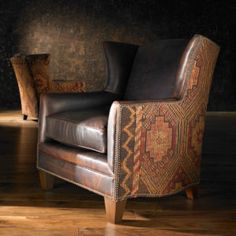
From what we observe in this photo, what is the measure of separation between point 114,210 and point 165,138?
431 millimetres

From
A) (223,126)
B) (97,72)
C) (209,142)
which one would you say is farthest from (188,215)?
(97,72)

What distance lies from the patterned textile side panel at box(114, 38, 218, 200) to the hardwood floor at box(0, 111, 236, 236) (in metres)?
Result: 0.14

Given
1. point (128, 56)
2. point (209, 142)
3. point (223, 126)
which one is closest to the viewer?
point (128, 56)

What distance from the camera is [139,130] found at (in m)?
2.60

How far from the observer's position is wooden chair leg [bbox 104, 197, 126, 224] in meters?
2.59

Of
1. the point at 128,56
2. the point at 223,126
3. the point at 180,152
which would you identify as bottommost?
the point at 223,126

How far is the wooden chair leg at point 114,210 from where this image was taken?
259 cm

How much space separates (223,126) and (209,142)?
1562 mm

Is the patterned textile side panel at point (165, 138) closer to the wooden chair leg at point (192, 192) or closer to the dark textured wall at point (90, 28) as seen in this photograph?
the wooden chair leg at point (192, 192)

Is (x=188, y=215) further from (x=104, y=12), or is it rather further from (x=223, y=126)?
(x=104, y=12)

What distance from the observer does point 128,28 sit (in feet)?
28.8

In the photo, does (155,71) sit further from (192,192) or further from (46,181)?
(46,181)

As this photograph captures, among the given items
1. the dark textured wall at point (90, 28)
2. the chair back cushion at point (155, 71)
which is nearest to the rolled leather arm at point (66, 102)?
the chair back cushion at point (155, 71)

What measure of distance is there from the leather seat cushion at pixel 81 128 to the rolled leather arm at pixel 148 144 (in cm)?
11
